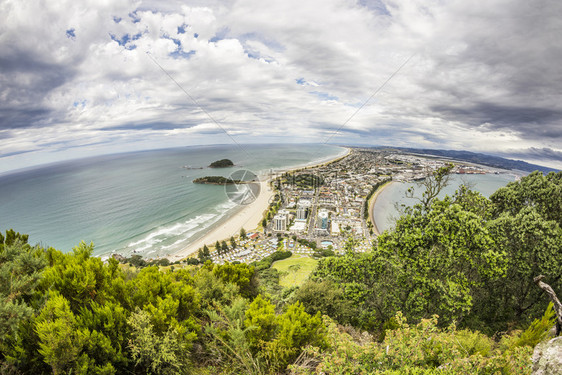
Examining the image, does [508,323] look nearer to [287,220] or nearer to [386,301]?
[386,301]

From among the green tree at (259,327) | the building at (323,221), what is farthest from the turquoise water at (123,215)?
the green tree at (259,327)

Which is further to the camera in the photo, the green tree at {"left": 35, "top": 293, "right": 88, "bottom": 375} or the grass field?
the grass field

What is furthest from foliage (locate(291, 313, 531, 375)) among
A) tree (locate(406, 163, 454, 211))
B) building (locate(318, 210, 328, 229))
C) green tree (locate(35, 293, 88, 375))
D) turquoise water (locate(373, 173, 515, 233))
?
turquoise water (locate(373, 173, 515, 233))

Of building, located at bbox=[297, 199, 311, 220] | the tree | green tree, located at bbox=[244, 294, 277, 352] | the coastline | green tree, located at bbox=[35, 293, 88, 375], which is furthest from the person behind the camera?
building, located at bbox=[297, 199, 311, 220]

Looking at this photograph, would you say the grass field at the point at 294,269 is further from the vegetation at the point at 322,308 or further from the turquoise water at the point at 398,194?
the turquoise water at the point at 398,194

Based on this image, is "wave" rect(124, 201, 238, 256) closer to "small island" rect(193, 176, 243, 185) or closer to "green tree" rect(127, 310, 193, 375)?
"small island" rect(193, 176, 243, 185)
